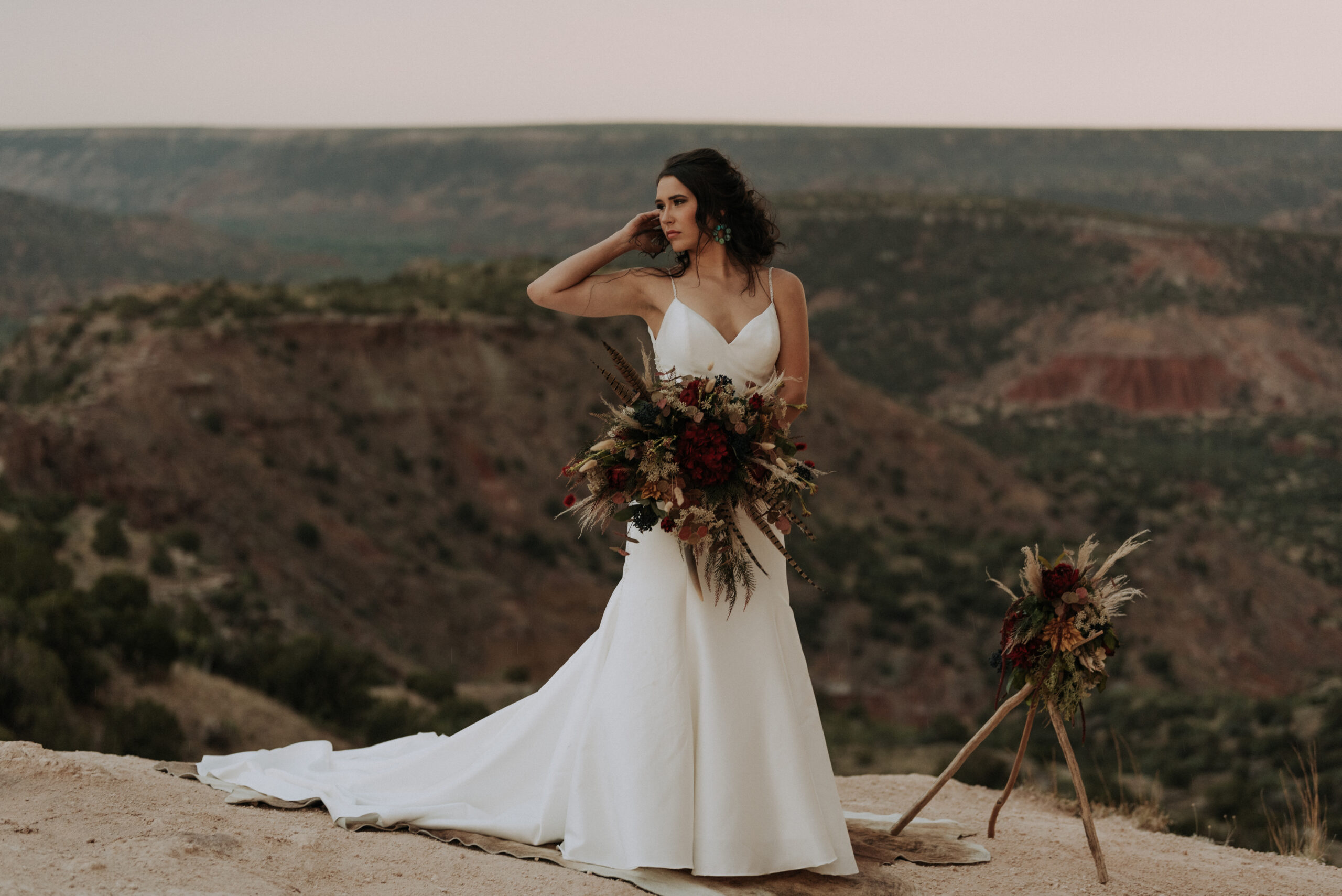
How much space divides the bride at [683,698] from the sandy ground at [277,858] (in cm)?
26

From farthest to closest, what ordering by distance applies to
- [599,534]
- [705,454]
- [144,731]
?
[599,534]
[144,731]
[705,454]

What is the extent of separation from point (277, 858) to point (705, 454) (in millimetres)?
2351

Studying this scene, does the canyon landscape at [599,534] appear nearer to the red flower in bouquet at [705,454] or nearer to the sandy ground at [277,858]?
the sandy ground at [277,858]

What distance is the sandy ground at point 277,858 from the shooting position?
4203 millimetres

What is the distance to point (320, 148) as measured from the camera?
143750 millimetres

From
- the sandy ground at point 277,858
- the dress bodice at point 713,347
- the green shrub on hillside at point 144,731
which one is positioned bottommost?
the green shrub on hillside at point 144,731

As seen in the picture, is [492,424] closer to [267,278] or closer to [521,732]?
[521,732]

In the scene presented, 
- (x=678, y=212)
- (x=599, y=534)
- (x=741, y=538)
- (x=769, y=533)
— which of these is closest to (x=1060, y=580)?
(x=769, y=533)

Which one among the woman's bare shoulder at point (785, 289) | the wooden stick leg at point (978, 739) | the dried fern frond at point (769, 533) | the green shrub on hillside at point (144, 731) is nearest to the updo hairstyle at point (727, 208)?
the woman's bare shoulder at point (785, 289)

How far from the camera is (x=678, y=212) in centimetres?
492

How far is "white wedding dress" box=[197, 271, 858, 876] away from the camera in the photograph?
15.2ft

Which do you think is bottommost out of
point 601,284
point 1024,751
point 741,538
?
point 1024,751

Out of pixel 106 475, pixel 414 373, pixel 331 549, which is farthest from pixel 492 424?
pixel 106 475

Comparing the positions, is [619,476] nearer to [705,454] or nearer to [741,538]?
[705,454]
